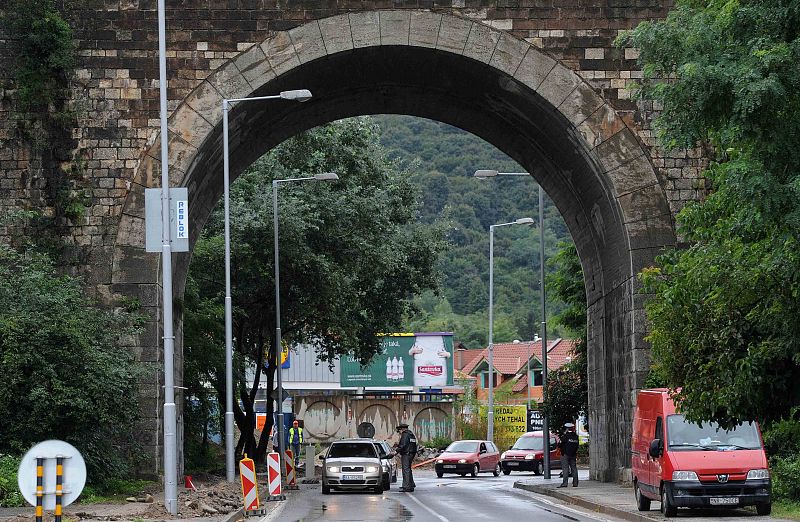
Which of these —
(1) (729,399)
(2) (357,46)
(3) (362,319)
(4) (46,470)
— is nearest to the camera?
(4) (46,470)

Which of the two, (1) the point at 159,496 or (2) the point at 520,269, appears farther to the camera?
(2) the point at 520,269

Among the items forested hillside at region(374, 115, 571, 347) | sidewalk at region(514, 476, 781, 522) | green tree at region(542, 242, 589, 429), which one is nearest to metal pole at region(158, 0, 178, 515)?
sidewalk at region(514, 476, 781, 522)

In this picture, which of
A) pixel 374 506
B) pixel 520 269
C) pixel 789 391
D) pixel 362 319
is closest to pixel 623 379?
pixel 374 506

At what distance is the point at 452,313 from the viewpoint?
120m

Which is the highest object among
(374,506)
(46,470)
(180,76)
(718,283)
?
(180,76)

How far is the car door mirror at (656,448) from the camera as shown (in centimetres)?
2029

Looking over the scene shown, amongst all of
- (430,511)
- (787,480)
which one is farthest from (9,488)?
(787,480)

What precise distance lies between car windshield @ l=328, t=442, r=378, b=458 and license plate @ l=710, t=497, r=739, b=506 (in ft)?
45.7

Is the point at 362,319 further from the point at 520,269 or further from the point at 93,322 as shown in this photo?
the point at 520,269

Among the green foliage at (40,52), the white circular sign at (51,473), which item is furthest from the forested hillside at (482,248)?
the white circular sign at (51,473)

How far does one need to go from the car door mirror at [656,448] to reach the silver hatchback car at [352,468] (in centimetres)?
1261

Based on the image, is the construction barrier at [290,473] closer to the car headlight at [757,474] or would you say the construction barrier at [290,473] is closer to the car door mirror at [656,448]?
the car door mirror at [656,448]

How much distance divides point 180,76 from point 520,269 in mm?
89279

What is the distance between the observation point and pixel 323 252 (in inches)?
1606
